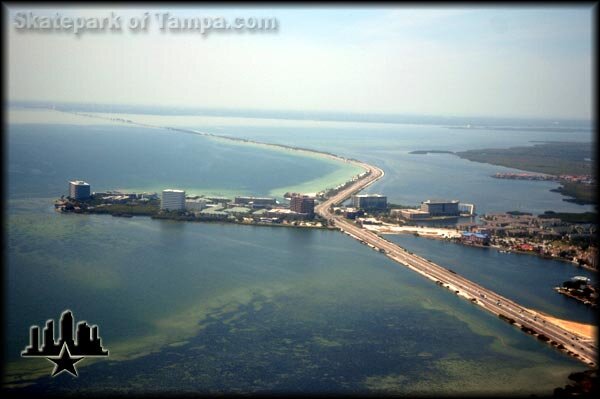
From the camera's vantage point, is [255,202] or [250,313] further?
[255,202]

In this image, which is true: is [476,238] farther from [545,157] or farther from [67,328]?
[545,157]

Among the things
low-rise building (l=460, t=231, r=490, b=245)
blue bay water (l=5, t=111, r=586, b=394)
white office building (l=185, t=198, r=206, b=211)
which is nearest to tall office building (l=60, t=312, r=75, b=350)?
blue bay water (l=5, t=111, r=586, b=394)

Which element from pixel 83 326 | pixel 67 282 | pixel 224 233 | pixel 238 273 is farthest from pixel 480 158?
pixel 83 326

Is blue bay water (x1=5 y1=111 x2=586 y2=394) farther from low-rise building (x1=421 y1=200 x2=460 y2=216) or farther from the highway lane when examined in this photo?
low-rise building (x1=421 y1=200 x2=460 y2=216)

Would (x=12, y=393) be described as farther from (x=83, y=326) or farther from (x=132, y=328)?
(x=132, y=328)

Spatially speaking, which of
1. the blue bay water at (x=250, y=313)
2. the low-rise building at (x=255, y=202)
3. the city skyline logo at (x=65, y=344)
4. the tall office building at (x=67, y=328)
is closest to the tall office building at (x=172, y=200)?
the blue bay water at (x=250, y=313)

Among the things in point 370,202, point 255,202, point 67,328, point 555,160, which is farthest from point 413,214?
point 555,160
